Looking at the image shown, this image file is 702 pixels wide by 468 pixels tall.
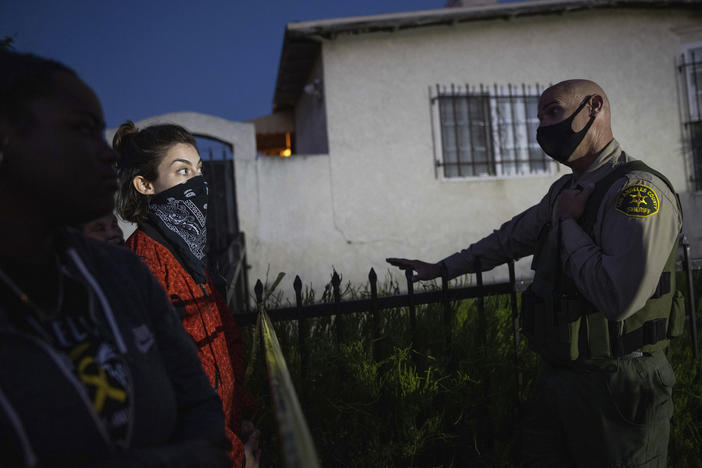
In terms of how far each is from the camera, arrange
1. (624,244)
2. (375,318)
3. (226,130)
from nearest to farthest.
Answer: (624,244) < (375,318) < (226,130)

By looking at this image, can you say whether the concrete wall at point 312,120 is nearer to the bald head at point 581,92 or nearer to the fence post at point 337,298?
the fence post at point 337,298

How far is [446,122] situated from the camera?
26.9 ft

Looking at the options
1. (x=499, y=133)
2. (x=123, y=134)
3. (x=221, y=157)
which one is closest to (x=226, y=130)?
(x=221, y=157)

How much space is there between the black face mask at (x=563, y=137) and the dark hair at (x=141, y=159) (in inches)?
64.9

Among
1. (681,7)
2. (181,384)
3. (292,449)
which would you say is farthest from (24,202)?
(681,7)

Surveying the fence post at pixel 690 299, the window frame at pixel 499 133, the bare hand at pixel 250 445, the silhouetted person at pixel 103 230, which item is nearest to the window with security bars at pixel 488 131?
the window frame at pixel 499 133

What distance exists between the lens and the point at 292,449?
0.94 meters

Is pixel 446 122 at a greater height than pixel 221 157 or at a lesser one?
greater

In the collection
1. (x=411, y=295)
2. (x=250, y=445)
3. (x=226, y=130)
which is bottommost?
(x=250, y=445)

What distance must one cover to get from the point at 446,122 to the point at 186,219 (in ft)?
22.6

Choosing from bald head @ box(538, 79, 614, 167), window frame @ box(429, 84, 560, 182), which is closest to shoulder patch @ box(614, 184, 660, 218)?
bald head @ box(538, 79, 614, 167)

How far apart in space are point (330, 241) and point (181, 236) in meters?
5.88

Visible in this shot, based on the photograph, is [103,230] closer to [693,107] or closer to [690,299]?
[690,299]

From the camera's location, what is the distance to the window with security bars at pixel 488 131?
323 inches
